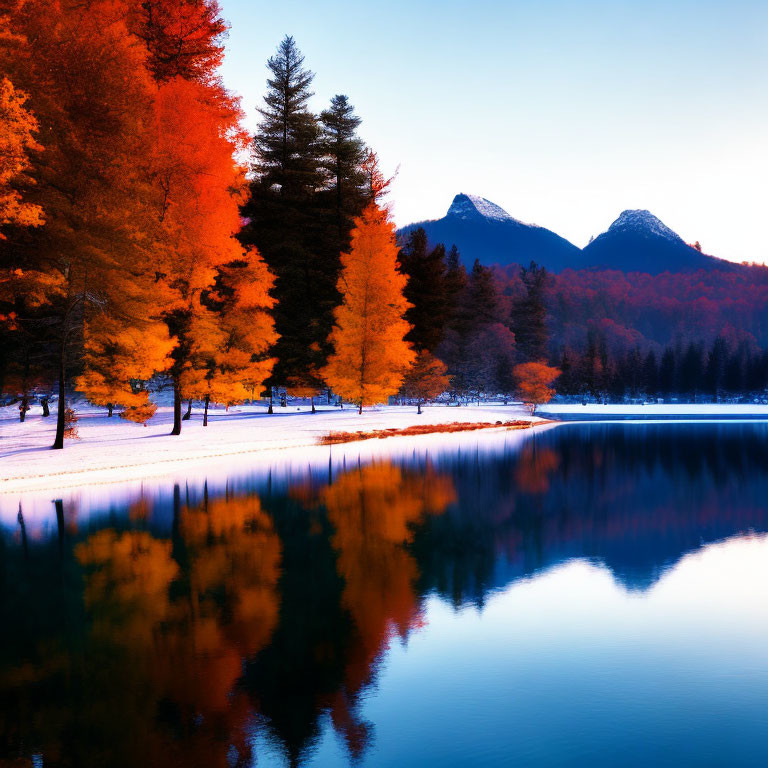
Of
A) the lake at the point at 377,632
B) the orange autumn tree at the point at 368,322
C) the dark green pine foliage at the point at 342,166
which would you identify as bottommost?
the lake at the point at 377,632

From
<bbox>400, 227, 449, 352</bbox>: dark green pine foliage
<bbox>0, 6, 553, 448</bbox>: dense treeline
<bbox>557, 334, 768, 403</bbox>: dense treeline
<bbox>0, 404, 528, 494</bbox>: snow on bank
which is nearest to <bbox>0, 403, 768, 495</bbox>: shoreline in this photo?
<bbox>0, 404, 528, 494</bbox>: snow on bank

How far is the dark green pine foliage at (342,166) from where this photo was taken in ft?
174

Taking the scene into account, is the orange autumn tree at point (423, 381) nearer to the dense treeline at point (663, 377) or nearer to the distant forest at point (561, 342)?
the distant forest at point (561, 342)

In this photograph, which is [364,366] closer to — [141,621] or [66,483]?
[66,483]

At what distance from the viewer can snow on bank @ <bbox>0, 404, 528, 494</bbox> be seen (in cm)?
1978

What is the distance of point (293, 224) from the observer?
5088cm

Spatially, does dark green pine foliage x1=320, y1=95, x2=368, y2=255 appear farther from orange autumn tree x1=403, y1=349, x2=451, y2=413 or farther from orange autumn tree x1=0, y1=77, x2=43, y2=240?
orange autumn tree x1=0, y1=77, x2=43, y2=240

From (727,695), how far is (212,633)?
17.7 ft

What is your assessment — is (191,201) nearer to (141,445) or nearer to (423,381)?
(141,445)

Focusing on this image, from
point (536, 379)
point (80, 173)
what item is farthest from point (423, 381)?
point (80, 173)

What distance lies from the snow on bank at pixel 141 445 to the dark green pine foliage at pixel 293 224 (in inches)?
291

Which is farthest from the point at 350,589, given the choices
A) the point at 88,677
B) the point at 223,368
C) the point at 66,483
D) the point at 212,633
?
the point at 223,368

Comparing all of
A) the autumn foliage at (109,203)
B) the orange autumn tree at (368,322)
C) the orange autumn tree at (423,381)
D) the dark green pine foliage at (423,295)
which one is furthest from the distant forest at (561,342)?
the autumn foliage at (109,203)

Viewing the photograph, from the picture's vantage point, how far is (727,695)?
652 centimetres
